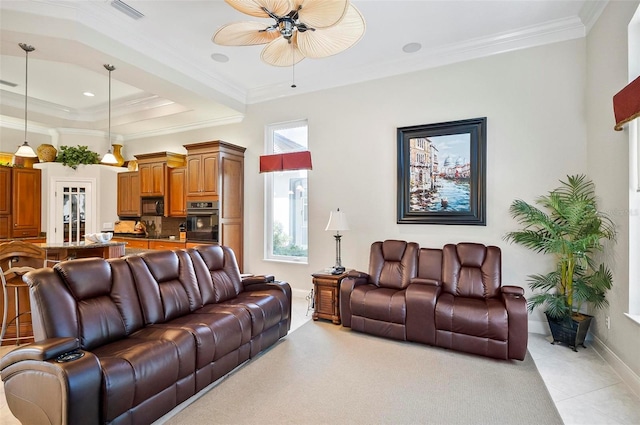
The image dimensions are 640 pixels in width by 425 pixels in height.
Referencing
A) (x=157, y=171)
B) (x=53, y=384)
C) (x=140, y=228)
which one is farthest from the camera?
(x=140, y=228)

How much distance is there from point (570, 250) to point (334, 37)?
3008 mm

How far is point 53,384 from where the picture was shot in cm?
160

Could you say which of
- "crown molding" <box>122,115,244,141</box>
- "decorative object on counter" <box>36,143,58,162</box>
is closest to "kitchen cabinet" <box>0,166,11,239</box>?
"crown molding" <box>122,115,244,141</box>

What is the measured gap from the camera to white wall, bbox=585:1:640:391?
2590 millimetres

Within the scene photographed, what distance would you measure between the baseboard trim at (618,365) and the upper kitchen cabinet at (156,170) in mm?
6802

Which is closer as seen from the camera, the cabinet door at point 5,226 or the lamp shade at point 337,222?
the lamp shade at point 337,222

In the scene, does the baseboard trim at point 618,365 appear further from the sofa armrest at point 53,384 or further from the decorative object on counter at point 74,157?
the decorative object on counter at point 74,157

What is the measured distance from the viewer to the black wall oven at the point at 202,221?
16.8 feet

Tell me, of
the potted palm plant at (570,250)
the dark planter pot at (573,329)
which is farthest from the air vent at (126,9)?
the dark planter pot at (573,329)

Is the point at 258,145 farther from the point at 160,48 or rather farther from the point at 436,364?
the point at 436,364

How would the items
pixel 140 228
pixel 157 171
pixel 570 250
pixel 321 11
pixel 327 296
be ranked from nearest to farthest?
pixel 321 11 → pixel 570 250 → pixel 327 296 → pixel 157 171 → pixel 140 228

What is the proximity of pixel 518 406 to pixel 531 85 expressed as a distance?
11.1 feet

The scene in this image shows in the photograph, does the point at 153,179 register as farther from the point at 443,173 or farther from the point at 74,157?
the point at 443,173

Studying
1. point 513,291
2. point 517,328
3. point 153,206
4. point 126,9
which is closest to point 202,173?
point 153,206
